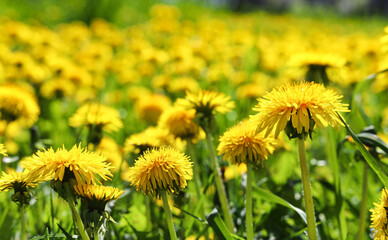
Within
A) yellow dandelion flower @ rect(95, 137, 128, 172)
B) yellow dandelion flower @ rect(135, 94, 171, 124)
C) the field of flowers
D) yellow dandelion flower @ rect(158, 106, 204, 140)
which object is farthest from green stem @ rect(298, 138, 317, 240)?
yellow dandelion flower @ rect(135, 94, 171, 124)

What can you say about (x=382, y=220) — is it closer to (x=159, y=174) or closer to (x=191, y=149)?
(x=159, y=174)

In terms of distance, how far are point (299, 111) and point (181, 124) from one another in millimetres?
685

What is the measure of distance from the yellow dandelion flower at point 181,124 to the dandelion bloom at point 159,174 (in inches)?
20.8

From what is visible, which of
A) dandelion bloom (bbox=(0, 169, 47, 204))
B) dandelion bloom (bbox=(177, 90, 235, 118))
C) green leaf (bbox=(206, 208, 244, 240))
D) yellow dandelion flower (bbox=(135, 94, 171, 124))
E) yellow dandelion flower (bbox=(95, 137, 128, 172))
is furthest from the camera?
yellow dandelion flower (bbox=(135, 94, 171, 124))

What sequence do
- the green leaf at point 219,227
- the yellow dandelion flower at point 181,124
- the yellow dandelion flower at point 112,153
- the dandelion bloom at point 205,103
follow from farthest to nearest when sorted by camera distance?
the yellow dandelion flower at point 112,153, the yellow dandelion flower at point 181,124, the dandelion bloom at point 205,103, the green leaf at point 219,227

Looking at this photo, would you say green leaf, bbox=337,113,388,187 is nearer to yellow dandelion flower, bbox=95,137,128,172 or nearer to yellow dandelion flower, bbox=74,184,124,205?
yellow dandelion flower, bbox=74,184,124,205

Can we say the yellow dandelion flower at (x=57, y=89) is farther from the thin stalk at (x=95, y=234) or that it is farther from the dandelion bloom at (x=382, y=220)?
the dandelion bloom at (x=382, y=220)

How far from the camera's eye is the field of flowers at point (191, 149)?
112 cm

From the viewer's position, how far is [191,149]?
1.71 meters

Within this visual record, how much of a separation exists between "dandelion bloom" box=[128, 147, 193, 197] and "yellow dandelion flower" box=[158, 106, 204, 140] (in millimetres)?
529

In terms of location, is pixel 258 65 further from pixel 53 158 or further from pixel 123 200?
pixel 53 158

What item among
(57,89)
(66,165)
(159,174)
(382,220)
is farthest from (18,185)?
(57,89)

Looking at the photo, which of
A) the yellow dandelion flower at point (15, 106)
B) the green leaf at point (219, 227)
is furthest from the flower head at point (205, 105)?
the yellow dandelion flower at point (15, 106)

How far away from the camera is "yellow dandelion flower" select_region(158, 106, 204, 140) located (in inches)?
66.6
